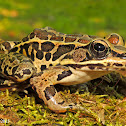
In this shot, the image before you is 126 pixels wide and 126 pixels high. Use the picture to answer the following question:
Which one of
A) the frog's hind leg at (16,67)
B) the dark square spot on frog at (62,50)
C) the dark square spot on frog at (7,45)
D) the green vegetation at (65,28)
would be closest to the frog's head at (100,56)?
the dark square spot on frog at (62,50)

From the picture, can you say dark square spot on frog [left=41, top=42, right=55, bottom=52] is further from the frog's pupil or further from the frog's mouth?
the frog's pupil

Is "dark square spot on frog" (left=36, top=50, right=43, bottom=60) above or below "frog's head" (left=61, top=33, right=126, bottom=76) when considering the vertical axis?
above

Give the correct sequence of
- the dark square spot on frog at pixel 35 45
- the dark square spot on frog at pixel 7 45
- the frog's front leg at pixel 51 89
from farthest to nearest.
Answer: the dark square spot on frog at pixel 7 45 → the dark square spot on frog at pixel 35 45 → the frog's front leg at pixel 51 89

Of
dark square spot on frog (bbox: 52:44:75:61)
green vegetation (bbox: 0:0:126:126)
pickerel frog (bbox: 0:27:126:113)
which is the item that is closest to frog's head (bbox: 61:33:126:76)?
pickerel frog (bbox: 0:27:126:113)

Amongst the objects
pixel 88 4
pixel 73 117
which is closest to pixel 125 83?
pixel 73 117

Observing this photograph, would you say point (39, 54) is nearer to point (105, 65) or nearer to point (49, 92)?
point (49, 92)

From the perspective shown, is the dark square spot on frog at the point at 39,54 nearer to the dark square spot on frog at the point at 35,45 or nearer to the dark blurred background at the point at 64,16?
the dark square spot on frog at the point at 35,45

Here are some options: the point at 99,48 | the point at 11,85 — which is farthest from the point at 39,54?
the point at 99,48
